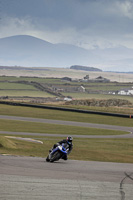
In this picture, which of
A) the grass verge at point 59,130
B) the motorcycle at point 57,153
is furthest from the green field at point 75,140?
the motorcycle at point 57,153

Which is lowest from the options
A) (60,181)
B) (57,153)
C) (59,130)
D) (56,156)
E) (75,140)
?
(75,140)

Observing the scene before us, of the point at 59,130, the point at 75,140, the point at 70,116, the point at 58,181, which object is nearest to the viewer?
the point at 58,181

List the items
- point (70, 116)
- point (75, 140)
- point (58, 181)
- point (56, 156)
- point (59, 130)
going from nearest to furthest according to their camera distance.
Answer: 1. point (58, 181)
2. point (56, 156)
3. point (75, 140)
4. point (59, 130)
5. point (70, 116)

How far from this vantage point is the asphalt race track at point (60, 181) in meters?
14.9

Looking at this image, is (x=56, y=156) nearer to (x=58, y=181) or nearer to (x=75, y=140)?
(x=58, y=181)

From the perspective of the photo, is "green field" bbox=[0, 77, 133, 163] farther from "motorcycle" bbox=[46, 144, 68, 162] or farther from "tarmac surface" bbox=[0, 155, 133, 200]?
"tarmac surface" bbox=[0, 155, 133, 200]

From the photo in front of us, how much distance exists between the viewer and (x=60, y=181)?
1736 cm

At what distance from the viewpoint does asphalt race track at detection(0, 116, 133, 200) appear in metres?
14.9

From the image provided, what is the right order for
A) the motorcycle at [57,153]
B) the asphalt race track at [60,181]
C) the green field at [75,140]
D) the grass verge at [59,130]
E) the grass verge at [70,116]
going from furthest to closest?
the grass verge at [70,116]
the grass verge at [59,130]
the green field at [75,140]
the motorcycle at [57,153]
the asphalt race track at [60,181]

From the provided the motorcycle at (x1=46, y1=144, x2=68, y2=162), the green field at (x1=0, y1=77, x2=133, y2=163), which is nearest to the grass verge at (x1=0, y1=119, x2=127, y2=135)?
the green field at (x1=0, y1=77, x2=133, y2=163)

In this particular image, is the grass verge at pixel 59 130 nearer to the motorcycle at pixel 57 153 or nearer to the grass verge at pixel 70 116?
the grass verge at pixel 70 116

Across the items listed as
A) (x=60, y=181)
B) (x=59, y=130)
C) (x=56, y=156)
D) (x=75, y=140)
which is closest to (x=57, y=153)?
(x=56, y=156)

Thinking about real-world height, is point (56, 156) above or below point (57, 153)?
below

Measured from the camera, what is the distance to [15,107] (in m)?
97.2
